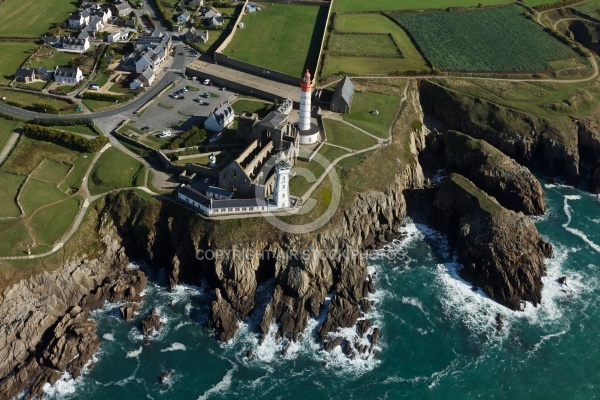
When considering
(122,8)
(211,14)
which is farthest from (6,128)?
(211,14)

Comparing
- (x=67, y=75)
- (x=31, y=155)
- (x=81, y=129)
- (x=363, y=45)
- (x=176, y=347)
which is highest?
(x=363, y=45)

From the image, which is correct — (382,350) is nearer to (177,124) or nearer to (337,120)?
(337,120)

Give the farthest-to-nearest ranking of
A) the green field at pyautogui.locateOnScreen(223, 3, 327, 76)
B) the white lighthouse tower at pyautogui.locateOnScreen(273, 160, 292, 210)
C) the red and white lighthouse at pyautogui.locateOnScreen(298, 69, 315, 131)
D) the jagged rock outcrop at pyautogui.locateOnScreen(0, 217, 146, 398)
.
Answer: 1. the green field at pyautogui.locateOnScreen(223, 3, 327, 76)
2. the red and white lighthouse at pyautogui.locateOnScreen(298, 69, 315, 131)
3. the white lighthouse tower at pyautogui.locateOnScreen(273, 160, 292, 210)
4. the jagged rock outcrop at pyautogui.locateOnScreen(0, 217, 146, 398)

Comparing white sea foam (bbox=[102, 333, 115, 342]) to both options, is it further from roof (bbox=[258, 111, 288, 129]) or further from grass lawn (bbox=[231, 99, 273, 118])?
grass lawn (bbox=[231, 99, 273, 118])

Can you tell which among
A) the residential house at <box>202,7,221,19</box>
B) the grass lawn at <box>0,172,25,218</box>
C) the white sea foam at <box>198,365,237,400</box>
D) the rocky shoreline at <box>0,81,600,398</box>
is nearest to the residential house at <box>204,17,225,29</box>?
the residential house at <box>202,7,221,19</box>

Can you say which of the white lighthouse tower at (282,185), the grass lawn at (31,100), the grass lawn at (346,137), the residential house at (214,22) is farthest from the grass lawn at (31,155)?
the residential house at (214,22)

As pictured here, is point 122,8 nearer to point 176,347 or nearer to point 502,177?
point 502,177

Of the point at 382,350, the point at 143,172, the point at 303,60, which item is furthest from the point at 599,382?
the point at 303,60
